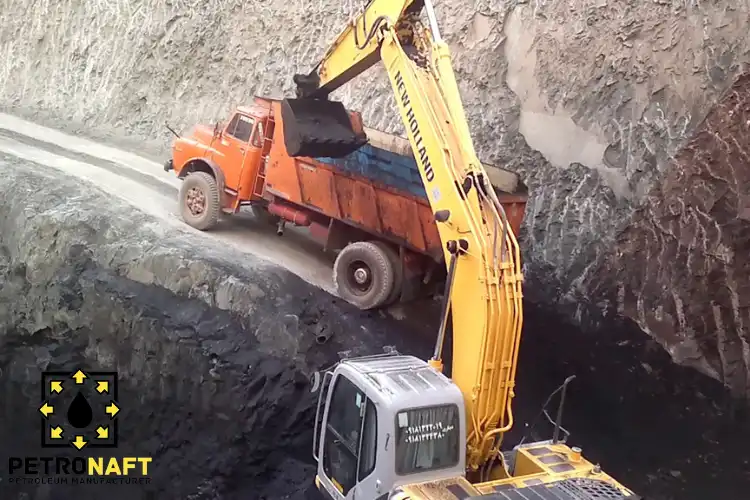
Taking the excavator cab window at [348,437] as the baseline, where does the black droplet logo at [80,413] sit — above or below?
below

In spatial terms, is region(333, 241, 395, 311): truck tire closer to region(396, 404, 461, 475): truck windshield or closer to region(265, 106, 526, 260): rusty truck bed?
region(265, 106, 526, 260): rusty truck bed

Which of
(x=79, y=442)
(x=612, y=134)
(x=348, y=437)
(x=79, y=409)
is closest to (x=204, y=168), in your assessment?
(x=79, y=409)

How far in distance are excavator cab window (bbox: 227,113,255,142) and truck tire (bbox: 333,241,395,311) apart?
104 inches

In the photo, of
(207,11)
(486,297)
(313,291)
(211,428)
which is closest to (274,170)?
(313,291)

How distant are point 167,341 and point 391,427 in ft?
18.2

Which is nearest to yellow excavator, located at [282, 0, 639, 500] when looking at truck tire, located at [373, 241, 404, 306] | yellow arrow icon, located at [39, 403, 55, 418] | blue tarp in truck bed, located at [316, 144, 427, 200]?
blue tarp in truck bed, located at [316, 144, 427, 200]

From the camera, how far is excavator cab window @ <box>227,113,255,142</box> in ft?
37.0

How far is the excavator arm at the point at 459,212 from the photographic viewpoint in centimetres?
587

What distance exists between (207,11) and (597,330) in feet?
47.0

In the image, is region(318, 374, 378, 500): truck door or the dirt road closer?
region(318, 374, 378, 500): truck door

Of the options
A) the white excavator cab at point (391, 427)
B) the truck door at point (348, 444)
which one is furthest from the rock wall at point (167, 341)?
the white excavator cab at point (391, 427)

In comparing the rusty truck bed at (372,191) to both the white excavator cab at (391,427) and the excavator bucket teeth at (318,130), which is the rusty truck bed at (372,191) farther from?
the white excavator cab at (391,427)

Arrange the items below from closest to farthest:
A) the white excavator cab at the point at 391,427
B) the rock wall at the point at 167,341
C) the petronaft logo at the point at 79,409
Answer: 1. the white excavator cab at the point at 391,427
2. the rock wall at the point at 167,341
3. the petronaft logo at the point at 79,409

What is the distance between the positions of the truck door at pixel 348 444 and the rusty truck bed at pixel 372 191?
3.76 metres
